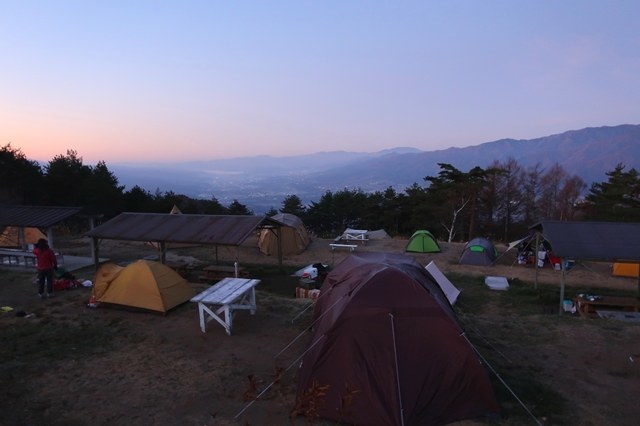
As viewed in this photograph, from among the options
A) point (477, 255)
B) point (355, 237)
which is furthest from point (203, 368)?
point (355, 237)

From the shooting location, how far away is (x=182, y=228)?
15086 mm

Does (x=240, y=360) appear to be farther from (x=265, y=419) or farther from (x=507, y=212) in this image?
(x=507, y=212)

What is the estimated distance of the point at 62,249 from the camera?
21359 millimetres

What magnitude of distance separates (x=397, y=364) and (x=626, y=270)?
648 inches

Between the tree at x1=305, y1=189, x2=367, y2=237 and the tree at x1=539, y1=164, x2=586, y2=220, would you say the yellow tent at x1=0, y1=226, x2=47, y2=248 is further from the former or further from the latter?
the tree at x1=539, y1=164, x2=586, y2=220

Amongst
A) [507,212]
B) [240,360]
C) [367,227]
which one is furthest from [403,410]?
[507,212]

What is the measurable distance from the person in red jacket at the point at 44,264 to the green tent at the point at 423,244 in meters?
16.5

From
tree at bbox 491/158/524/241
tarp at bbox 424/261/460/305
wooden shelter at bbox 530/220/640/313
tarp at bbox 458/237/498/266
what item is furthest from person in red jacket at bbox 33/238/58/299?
tree at bbox 491/158/524/241

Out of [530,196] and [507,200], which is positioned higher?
[530,196]

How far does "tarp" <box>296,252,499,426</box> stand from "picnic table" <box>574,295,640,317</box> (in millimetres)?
8548

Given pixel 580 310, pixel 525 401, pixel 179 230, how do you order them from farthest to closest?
pixel 179 230, pixel 580 310, pixel 525 401

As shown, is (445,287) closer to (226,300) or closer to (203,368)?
(226,300)

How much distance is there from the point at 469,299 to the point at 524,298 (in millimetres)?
1930

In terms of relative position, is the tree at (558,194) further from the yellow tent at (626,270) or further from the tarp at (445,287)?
the tarp at (445,287)
